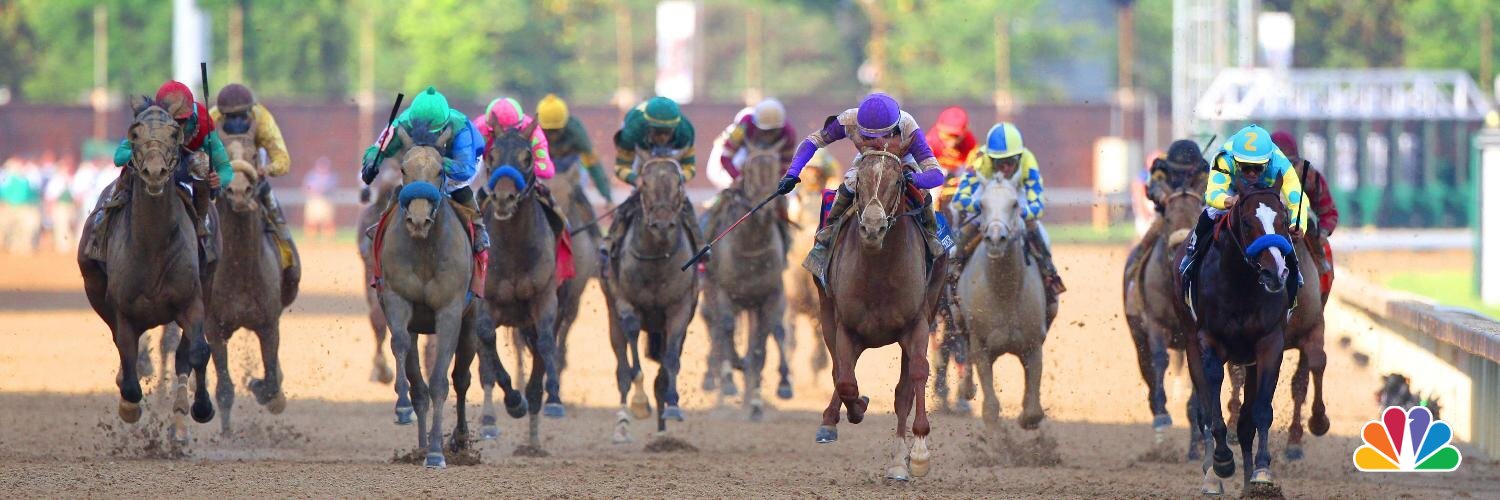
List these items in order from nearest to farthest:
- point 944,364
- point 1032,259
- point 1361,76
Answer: point 1032,259 < point 944,364 < point 1361,76

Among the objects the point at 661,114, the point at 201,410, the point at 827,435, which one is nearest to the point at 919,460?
the point at 827,435

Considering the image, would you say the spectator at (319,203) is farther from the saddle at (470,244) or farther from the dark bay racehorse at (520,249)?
the saddle at (470,244)

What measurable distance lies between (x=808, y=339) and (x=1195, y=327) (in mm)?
12436

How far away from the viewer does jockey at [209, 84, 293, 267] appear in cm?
1335

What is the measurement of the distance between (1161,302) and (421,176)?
16.3 ft

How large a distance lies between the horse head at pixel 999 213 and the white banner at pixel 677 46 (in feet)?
126

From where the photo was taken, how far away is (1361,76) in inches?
1667

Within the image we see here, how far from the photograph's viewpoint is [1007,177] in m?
13.4

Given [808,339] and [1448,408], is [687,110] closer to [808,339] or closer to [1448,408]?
[808,339]

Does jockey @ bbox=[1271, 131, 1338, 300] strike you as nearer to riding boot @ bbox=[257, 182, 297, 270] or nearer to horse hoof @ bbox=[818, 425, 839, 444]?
horse hoof @ bbox=[818, 425, 839, 444]

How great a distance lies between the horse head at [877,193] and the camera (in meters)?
10.6

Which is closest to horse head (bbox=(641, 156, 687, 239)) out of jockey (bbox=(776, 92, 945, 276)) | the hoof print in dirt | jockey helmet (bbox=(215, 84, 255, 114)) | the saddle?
the hoof print in dirt

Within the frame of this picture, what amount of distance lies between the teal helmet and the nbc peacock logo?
8.63ft

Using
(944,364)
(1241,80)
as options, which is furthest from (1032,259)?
(1241,80)
